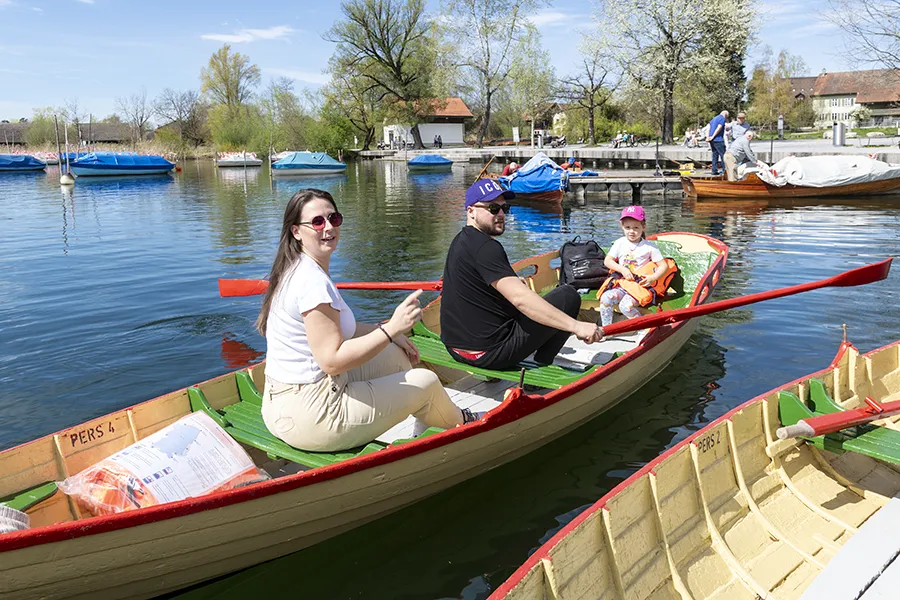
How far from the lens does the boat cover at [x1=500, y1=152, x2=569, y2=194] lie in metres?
23.8

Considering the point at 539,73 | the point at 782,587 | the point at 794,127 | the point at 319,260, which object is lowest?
the point at 782,587

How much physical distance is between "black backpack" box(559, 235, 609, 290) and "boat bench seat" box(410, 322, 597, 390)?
257 cm


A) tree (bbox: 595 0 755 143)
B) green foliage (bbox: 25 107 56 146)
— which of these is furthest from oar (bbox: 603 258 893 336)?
green foliage (bbox: 25 107 56 146)

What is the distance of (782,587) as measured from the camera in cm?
383

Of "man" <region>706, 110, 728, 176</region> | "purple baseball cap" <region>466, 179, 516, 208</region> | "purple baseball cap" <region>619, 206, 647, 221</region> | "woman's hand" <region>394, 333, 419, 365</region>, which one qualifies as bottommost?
"woman's hand" <region>394, 333, 419, 365</region>

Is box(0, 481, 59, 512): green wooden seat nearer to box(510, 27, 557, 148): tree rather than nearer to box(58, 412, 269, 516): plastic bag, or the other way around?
box(58, 412, 269, 516): plastic bag

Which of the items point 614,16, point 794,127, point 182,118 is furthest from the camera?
point 182,118

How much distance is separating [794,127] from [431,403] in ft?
235

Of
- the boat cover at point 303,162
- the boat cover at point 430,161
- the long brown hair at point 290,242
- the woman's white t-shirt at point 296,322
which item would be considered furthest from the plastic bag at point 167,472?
the boat cover at point 430,161

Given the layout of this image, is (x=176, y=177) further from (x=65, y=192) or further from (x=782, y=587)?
(x=782, y=587)

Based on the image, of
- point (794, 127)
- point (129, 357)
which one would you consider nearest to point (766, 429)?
point (129, 357)

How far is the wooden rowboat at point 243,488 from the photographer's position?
11.3 ft

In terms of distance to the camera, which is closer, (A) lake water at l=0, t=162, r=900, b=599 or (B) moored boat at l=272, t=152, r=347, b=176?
(A) lake water at l=0, t=162, r=900, b=599

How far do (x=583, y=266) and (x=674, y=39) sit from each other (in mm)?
36664
